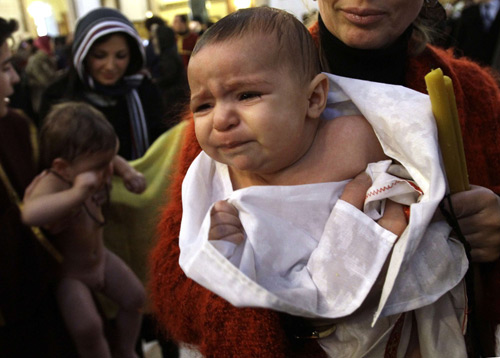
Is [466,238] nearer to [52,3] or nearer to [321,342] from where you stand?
[321,342]

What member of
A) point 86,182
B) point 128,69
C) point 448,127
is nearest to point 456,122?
point 448,127

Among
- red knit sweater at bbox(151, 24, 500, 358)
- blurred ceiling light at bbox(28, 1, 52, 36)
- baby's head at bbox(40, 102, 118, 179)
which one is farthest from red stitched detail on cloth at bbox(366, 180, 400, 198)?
blurred ceiling light at bbox(28, 1, 52, 36)

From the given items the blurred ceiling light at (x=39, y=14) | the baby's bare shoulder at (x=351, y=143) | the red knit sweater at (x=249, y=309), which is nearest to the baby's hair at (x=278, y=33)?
the baby's bare shoulder at (x=351, y=143)

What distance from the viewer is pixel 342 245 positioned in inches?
40.0

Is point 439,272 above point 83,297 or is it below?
above

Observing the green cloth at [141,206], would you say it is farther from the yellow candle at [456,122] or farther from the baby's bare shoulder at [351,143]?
the yellow candle at [456,122]

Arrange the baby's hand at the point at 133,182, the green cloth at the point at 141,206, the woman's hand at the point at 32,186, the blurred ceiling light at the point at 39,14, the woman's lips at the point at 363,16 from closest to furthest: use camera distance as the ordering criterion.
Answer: the woman's lips at the point at 363,16
the woman's hand at the point at 32,186
the baby's hand at the point at 133,182
the green cloth at the point at 141,206
the blurred ceiling light at the point at 39,14

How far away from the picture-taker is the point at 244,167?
1.09 meters

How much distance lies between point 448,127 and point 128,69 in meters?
2.47

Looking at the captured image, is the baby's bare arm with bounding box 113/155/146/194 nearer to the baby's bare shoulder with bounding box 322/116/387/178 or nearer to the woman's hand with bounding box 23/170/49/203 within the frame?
the woman's hand with bounding box 23/170/49/203

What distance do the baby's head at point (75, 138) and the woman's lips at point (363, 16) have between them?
1.43m

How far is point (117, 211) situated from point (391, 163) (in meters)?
1.90

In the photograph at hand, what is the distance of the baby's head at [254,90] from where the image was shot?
3.43ft

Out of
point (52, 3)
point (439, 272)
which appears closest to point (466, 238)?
point (439, 272)
